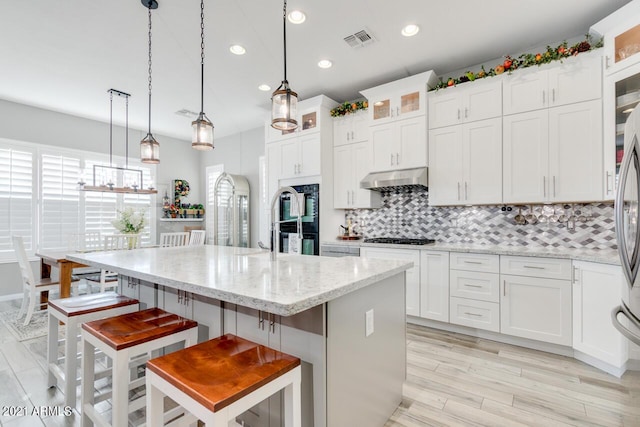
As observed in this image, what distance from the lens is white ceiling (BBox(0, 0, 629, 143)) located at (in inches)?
99.4

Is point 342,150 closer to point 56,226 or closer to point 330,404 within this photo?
point 330,404

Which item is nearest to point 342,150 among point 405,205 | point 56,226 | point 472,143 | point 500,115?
point 405,205

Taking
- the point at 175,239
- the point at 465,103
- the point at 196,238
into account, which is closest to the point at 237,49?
the point at 465,103

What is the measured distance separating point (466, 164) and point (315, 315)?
2.71 meters

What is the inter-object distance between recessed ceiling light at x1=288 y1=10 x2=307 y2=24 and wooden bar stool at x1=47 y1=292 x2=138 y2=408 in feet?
8.58

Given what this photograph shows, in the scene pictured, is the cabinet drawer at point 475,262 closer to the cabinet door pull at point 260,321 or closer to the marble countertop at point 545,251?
the marble countertop at point 545,251

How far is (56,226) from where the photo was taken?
4.84 m

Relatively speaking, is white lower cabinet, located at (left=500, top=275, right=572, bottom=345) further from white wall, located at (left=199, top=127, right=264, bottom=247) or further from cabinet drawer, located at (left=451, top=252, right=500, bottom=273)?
white wall, located at (left=199, top=127, right=264, bottom=247)

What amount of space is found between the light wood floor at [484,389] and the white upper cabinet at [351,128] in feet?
8.78

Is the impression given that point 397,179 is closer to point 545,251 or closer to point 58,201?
point 545,251

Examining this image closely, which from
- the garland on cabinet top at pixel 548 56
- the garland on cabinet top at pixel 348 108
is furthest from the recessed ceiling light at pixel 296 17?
the garland on cabinet top at pixel 548 56

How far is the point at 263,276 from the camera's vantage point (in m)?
1.47

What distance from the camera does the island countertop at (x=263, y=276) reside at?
3.61ft

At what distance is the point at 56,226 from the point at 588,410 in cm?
673
